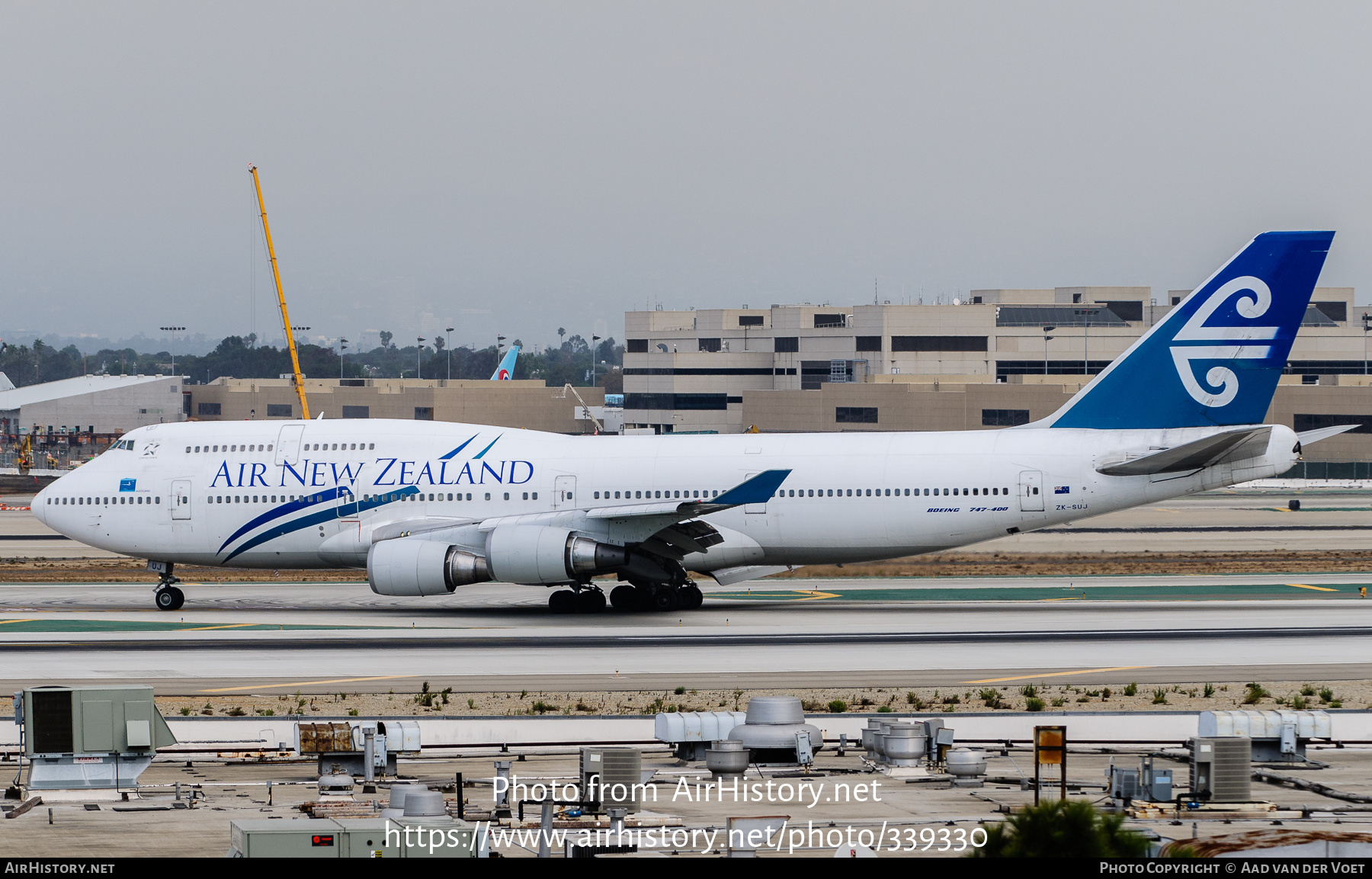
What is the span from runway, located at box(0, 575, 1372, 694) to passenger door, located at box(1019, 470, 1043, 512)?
259 centimetres

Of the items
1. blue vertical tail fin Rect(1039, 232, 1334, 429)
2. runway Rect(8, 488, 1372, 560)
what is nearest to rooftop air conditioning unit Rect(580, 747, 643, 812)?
blue vertical tail fin Rect(1039, 232, 1334, 429)

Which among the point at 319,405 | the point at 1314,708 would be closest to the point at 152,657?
the point at 1314,708

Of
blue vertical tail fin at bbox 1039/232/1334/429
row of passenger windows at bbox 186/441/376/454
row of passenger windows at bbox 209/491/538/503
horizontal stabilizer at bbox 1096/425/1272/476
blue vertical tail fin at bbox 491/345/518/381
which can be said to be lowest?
row of passenger windows at bbox 209/491/538/503

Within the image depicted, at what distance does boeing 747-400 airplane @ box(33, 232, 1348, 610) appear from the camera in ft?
120

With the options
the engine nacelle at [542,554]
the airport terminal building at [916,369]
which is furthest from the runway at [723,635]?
the airport terminal building at [916,369]

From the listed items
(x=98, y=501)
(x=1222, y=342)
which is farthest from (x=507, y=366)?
(x=1222, y=342)

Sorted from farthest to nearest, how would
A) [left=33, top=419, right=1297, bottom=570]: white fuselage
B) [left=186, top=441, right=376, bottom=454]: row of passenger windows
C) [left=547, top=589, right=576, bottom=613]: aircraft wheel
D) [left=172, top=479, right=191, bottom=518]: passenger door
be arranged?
[left=172, top=479, right=191, bottom=518]: passenger door, [left=186, top=441, right=376, bottom=454]: row of passenger windows, [left=547, top=589, right=576, bottom=613]: aircraft wheel, [left=33, top=419, right=1297, bottom=570]: white fuselage

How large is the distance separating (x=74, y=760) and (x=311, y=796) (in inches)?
114

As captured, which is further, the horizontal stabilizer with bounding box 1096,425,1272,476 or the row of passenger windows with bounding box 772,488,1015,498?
the row of passenger windows with bounding box 772,488,1015,498

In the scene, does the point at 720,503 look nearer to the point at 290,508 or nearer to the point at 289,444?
the point at 290,508

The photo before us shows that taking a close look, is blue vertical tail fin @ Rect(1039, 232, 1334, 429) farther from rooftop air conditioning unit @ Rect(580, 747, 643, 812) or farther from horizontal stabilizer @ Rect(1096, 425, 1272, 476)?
rooftop air conditioning unit @ Rect(580, 747, 643, 812)

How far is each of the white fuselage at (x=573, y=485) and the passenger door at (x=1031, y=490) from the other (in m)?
0.04

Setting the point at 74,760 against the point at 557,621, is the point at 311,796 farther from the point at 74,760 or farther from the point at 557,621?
the point at 557,621

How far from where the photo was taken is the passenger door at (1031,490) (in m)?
36.9
